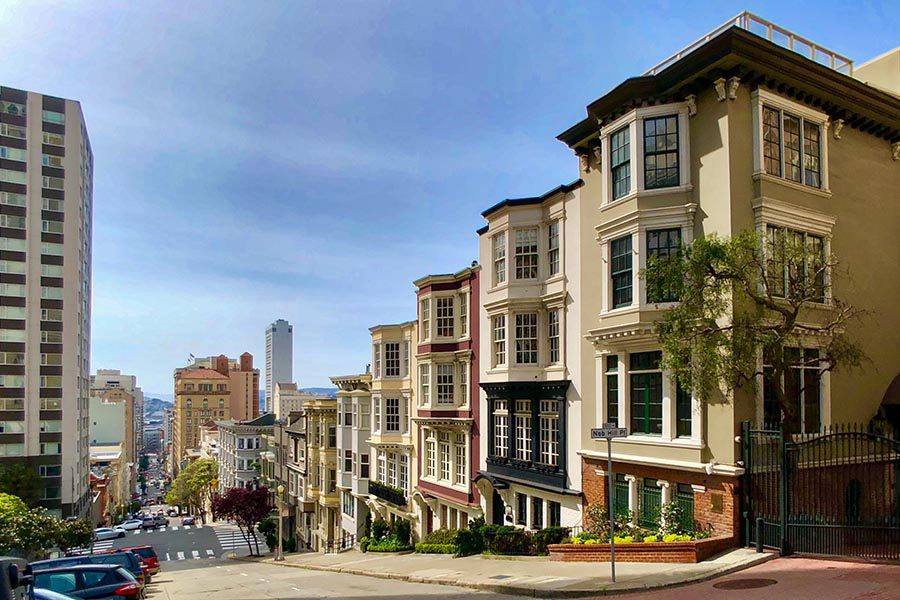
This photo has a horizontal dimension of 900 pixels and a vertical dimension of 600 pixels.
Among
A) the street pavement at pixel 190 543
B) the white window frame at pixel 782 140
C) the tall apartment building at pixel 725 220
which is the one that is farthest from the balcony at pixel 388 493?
the white window frame at pixel 782 140

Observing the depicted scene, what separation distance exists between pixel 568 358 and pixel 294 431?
125 ft

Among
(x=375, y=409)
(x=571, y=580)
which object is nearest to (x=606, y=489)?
(x=571, y=580)

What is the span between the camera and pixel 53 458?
68.7 metres

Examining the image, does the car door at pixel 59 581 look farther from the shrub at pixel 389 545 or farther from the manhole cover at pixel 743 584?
the shrub at pixel 389 545

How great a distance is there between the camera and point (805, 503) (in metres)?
16.1

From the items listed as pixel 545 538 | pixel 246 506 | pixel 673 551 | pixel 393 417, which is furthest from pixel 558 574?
pixel 246 506

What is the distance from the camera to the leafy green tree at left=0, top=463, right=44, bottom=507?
2418 inches

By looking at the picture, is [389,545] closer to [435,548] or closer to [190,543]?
[435,548]

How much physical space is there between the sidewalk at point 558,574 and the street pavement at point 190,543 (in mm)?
38290

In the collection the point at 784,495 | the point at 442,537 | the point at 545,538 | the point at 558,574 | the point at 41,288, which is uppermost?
the point at 41,288

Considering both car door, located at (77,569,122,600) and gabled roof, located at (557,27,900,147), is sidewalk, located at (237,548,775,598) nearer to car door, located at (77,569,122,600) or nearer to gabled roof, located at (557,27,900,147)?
car door, located at (77,569,122,600)

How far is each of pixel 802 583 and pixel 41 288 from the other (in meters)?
74.0

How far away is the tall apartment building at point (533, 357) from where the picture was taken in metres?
22.9

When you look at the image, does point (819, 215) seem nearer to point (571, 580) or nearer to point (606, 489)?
point (606, 489)
